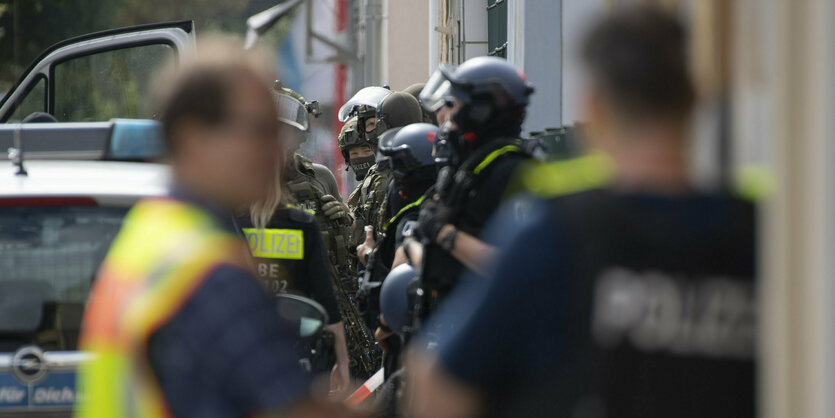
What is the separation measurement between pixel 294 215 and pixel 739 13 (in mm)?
3474

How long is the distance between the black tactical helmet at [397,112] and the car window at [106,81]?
65.0 inches

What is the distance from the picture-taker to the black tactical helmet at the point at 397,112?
907 cm

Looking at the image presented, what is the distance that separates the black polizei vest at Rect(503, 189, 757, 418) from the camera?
229 centimetres

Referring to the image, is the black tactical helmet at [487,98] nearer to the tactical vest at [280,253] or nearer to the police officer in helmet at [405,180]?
the tactical vest at [280,253]

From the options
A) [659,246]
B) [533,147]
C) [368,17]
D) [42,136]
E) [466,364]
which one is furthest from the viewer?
[368,17]

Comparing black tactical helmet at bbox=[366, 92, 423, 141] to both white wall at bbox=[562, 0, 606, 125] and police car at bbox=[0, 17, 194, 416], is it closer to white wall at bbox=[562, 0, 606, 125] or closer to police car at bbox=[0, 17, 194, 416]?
white wall at bbox=[562, 0, 606, 125]

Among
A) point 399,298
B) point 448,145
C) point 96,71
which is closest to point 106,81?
point 96,71

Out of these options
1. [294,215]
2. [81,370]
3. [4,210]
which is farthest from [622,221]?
[294,215]

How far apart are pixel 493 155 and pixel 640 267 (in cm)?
262

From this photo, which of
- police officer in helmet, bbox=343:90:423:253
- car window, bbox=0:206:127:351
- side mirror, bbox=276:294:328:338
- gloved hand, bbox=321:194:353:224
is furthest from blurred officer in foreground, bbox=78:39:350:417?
police officer in helmet, bbox=343:90:423:253

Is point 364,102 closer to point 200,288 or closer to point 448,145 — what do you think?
point 448,145

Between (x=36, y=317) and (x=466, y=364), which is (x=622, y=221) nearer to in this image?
(x=466, y=364)

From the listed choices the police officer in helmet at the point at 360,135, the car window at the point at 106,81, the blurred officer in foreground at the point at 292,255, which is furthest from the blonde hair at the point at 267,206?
the police officer in helmet at the point at 360,135

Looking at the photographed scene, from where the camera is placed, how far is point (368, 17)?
945 inches
